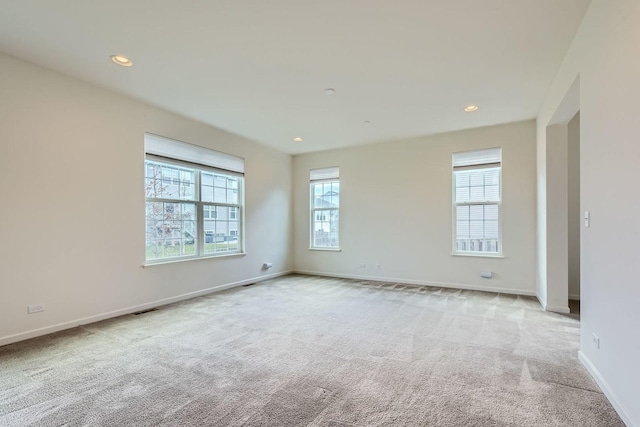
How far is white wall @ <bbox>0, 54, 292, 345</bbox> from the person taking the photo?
2.97 meters

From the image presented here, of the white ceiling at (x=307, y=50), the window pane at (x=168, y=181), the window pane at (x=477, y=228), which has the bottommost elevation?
the window pane at (x=477, y=228)

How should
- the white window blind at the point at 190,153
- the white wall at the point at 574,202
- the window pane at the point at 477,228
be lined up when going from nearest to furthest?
the white window blind at the point at 190,153 < the white wall at the point at 574,202 < the window pane at the point at 477,228

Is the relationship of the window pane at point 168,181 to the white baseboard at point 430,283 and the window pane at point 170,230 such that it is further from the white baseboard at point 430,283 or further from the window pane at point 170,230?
the white baseboard at point 430,283

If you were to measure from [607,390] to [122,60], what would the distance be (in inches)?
187

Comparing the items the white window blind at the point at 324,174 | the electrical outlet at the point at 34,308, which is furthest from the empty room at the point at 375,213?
the white window blind at the point at 324,174

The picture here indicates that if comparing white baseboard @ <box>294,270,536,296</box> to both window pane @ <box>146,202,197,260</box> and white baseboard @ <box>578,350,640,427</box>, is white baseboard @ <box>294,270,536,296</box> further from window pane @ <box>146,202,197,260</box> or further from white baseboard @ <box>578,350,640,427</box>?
window pane @ <box>146,202,197,260</box>

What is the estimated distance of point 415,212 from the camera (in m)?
5.69

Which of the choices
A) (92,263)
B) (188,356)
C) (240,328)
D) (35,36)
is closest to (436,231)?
(240,328)

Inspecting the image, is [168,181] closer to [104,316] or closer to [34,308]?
[104,316]

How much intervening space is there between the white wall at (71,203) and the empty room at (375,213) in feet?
0.08

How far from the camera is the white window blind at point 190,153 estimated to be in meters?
4.25

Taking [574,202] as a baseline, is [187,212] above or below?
below

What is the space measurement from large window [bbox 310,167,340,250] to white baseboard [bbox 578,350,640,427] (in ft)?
14.6

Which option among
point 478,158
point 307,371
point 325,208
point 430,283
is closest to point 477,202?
point 478,158
